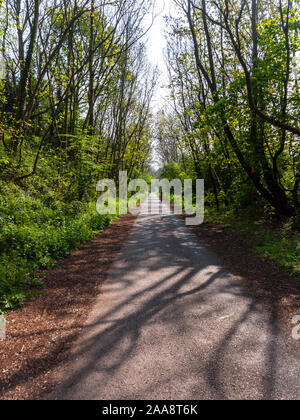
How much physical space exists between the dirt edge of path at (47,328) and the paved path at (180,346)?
20 cm

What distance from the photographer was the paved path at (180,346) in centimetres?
246

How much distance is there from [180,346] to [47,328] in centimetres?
186

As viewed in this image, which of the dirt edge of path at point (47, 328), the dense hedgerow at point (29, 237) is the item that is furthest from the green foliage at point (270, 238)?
the dense hedgerow at point (29, 237)

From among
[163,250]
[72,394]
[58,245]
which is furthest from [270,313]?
[58,245]

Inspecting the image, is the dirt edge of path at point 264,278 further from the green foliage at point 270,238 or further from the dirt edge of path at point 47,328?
the dirt edge of path at point 47,328

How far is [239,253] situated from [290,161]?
14.9 feet

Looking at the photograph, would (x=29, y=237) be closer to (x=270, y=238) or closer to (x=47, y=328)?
(x=47, y=328)

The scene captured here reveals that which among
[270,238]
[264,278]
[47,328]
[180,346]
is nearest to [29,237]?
[47,328]

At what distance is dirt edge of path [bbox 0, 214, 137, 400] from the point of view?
261cm

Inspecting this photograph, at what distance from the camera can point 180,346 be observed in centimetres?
314

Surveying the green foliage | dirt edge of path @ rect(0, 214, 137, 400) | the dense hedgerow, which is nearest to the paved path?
dirt edge of path @ rect(0, 214, 137, 400)

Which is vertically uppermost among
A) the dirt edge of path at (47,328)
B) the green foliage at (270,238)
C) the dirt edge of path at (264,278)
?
the green foliage at (270,238)

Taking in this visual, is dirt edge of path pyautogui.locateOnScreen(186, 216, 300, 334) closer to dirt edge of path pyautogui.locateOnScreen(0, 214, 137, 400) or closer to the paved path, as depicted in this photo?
the paved path

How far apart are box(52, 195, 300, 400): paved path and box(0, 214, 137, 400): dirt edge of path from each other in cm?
20
